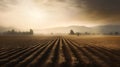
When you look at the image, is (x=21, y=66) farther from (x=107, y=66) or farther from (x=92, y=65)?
(x=107, y=66)

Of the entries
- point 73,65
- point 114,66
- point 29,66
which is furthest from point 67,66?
point 114,66

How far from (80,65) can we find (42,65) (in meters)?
2.34

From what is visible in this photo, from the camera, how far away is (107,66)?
8648 millimetres

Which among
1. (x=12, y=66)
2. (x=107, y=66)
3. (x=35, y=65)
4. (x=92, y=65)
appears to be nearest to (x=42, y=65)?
(x=35, y=65)

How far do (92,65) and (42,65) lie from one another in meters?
3.08

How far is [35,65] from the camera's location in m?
8.76

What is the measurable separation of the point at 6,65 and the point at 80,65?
4.63 meters

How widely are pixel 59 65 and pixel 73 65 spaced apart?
858 mm

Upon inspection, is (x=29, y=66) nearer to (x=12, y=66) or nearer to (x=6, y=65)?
(x=12, y=66)

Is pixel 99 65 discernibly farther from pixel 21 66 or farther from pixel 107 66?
pixel 21 66

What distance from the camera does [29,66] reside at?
8477mm

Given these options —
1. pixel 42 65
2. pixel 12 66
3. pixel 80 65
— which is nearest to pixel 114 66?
pixel 80 65

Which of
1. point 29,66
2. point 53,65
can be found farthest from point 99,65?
point 29,66

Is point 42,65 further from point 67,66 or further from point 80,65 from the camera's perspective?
point 80,65
